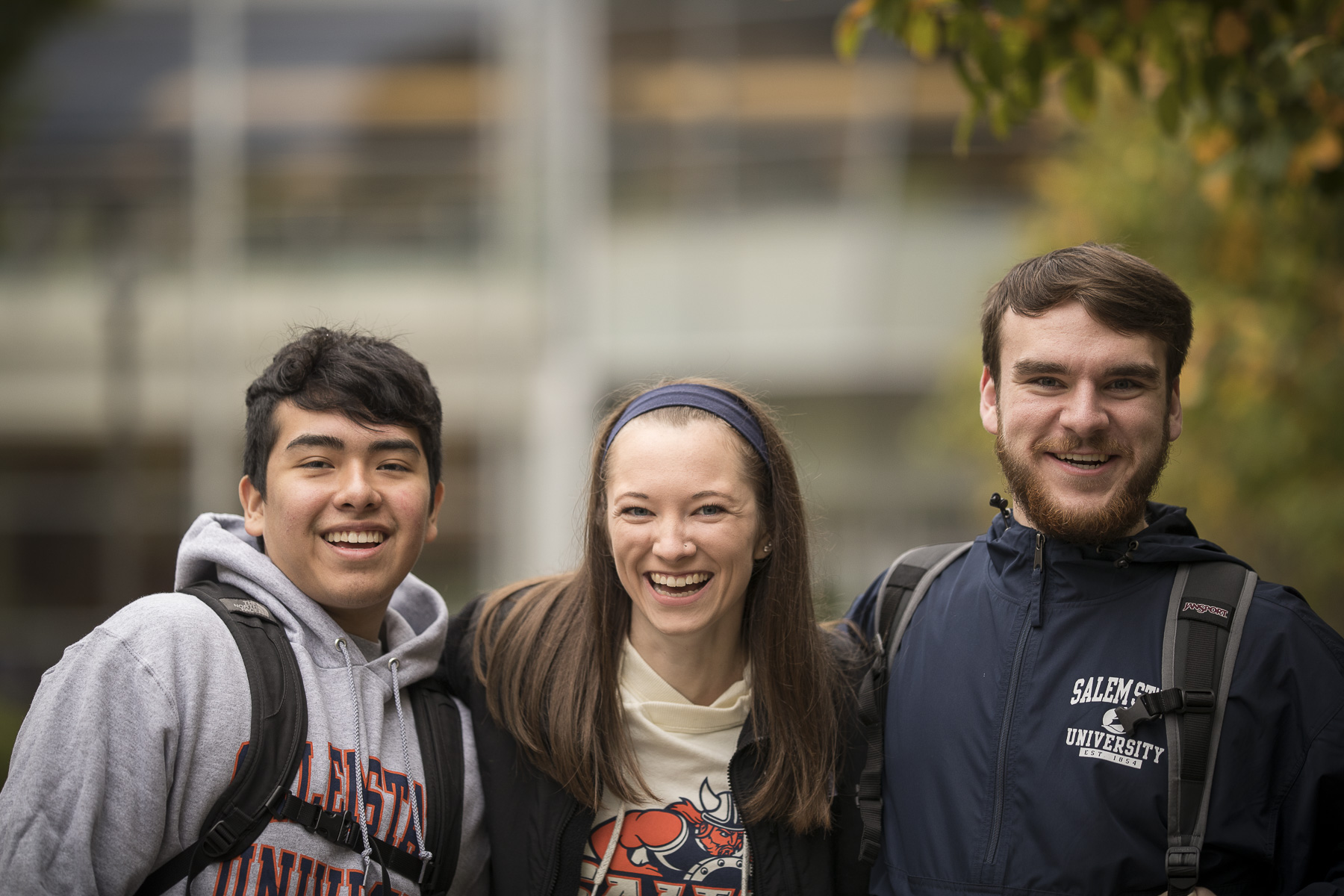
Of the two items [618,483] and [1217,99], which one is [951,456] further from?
[618,483]

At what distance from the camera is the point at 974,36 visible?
357 cm

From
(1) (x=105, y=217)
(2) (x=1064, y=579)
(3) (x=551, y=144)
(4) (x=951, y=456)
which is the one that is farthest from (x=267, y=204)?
(2) (x=1064, y=579)

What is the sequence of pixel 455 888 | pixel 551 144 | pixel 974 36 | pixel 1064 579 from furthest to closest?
pixel 551 144
pixel 974 36
pixel 455 888
pixel 1064 579

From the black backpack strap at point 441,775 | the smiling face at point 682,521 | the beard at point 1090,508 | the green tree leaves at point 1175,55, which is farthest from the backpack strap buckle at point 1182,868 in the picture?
the green tree leaves at point 1175,55

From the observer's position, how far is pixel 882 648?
3135mm

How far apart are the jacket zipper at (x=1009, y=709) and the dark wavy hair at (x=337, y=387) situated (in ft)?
4.79

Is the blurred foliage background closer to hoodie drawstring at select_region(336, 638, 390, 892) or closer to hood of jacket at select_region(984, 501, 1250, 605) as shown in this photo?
hood of jacket at select_region(984, 501, 1250, 605)

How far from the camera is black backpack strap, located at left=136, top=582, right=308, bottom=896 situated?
8.14 feet

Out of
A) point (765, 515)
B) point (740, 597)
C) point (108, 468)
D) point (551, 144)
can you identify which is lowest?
point (108, 468)

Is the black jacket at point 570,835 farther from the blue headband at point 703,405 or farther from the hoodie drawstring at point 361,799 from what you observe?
the blue headband at point 703,405

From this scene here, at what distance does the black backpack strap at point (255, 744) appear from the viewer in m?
2.48

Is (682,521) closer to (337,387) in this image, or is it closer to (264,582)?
(337,387)

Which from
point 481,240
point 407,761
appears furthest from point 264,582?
point 481,240

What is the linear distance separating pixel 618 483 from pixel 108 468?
14067 millimetres
